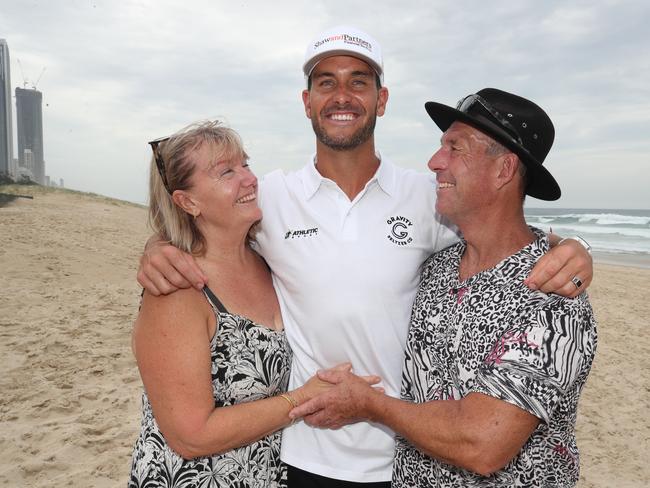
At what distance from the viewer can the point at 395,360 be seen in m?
2.94

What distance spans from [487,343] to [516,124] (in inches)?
40.8

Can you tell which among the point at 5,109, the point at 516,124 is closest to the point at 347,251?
the point at 516,124

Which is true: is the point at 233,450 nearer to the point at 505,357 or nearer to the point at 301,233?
the point at 301,233

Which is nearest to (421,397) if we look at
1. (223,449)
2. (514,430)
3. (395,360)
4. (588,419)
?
(395,360)

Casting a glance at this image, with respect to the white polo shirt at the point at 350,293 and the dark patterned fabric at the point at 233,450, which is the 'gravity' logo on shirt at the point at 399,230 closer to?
the white polo shirt at the point at 350,293

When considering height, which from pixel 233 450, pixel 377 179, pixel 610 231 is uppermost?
pixel 377 179

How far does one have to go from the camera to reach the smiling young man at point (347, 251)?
2.87 m

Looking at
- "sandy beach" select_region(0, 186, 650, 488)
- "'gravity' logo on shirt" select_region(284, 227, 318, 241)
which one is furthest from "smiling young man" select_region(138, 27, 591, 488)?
"sandy beach" select_region(0, 186, 650, 488)

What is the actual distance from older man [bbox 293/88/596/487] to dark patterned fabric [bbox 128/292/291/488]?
0.30m

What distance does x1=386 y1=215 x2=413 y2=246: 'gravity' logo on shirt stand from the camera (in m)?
2.99

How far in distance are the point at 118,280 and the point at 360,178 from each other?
10.9 meters

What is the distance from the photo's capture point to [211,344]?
246 cm

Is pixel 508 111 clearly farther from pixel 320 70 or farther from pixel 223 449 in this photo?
pixel 223 449

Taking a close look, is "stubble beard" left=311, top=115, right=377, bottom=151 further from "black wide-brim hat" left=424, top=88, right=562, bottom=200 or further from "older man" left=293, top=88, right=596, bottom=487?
"black wide-brim hat" left=424, top=88, right=562, bottom=200
